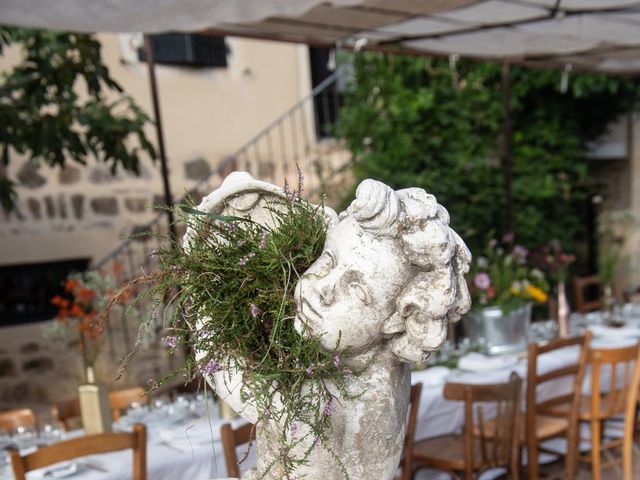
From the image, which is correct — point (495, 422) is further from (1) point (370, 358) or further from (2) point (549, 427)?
(1) point (370, 358)

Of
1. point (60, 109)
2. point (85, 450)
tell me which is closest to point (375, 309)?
point (85, 450)

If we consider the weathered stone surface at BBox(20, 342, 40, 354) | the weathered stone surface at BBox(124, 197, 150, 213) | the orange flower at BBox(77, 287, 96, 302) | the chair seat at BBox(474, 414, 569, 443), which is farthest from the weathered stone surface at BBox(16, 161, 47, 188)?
the chair seat at BBox(474, 414, 569, 443)

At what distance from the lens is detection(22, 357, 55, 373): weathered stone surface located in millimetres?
5328

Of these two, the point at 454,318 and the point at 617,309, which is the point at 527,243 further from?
the point at 454,318

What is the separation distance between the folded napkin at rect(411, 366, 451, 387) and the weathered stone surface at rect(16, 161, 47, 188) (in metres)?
3.48

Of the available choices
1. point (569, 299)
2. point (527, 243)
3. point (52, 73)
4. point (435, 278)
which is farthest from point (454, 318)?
point (569, 299)

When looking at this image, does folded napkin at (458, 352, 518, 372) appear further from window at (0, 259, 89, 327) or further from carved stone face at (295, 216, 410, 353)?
window at (0, 259, 89, 327)

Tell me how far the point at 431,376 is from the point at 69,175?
3641 millimetres

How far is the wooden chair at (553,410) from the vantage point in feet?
10.1

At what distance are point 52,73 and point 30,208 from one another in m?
2.30

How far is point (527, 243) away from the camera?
253 inches

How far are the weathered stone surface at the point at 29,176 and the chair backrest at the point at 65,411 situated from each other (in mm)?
2475

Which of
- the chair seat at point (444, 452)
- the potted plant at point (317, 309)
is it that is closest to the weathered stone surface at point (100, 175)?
the chair seat at point (444, 452)

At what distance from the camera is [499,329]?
372 centimetres
